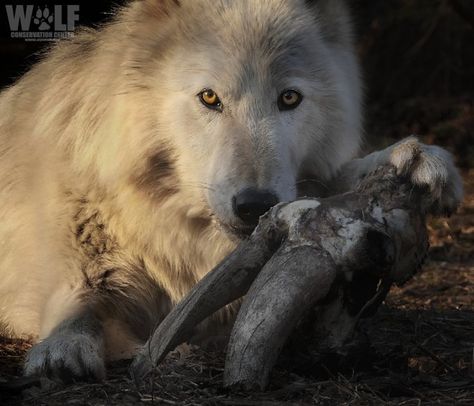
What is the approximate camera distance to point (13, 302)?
13.0 feet

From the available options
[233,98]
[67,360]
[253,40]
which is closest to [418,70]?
[253,40]

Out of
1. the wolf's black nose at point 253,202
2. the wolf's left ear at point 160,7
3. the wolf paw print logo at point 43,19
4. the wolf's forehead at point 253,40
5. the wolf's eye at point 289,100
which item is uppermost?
the wolf paw print logo at point 43,19

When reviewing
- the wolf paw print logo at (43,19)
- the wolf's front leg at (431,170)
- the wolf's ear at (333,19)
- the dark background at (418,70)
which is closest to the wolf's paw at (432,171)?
the wolf's front leg at (431,170)

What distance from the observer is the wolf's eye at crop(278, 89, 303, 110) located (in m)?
3.53

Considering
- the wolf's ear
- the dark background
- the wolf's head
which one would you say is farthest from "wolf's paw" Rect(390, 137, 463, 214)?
the dark background

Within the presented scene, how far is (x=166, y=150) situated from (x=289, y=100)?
0.48 metres

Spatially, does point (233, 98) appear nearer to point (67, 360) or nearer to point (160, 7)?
Answer: point (160, 7)

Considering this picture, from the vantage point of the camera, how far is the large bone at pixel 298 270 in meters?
2.72

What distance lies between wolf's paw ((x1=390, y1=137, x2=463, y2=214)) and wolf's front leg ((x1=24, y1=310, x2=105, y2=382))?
1.13 metres

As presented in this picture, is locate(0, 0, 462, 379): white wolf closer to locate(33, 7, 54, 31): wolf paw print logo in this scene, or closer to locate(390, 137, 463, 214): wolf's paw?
locate(390, 137, 463, 214): wolf's paw

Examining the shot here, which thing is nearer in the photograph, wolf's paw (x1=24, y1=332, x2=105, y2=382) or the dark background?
wolf's paw (x1=24, y1=332, x2=105, y2=382)

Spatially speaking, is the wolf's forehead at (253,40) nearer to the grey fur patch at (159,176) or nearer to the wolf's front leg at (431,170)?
the grey fur patch at (159,176)

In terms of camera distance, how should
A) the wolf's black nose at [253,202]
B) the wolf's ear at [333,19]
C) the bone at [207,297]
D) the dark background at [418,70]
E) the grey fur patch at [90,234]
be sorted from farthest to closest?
the dark background at [418,70]
the wolf's ear at [333,19]
the grey fur patch at [90,234]
the wolf's black nose at [253,202]
the bone at [207,297]

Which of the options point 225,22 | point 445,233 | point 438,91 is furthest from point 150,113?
point 438,91
